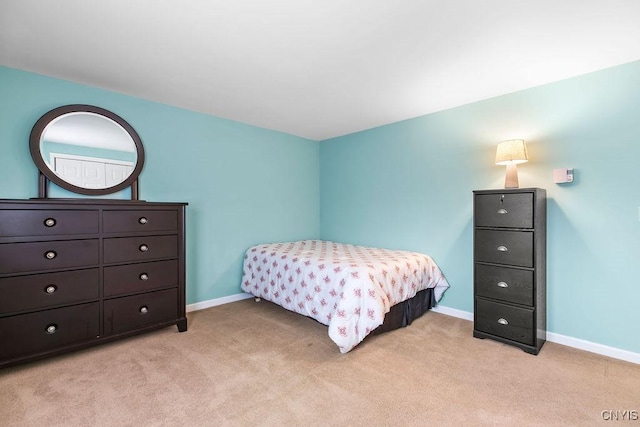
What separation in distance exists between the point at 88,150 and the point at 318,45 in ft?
7.30

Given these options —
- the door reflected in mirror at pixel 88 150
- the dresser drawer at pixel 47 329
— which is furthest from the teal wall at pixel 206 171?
the dresser drawer at pixel 47 329

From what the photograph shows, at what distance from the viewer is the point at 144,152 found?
292 cm

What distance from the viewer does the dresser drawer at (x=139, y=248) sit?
2.32 m

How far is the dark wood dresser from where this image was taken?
1960 millimetres

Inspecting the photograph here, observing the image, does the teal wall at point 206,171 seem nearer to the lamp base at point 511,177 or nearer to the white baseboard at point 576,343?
the white baseboard at point 576,343

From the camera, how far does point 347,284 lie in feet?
7.79

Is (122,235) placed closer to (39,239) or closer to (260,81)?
(39,239)

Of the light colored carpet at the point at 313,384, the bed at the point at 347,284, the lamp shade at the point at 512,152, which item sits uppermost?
the lamp shade at the point at 512,152

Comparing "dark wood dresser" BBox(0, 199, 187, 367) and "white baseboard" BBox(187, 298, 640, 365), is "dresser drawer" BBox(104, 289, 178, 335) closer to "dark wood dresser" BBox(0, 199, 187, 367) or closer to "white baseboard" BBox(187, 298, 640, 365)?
"dark wood dresser" BBox(0, 199, 187, 367)

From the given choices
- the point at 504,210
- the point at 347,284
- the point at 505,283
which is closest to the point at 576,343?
the point at 505,283

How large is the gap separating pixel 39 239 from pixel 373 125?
11.1 ft

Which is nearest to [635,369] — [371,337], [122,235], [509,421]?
[509,421]

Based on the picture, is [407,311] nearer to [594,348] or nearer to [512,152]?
[594,348]

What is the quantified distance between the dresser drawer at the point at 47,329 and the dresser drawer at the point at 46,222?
0.55 meters
